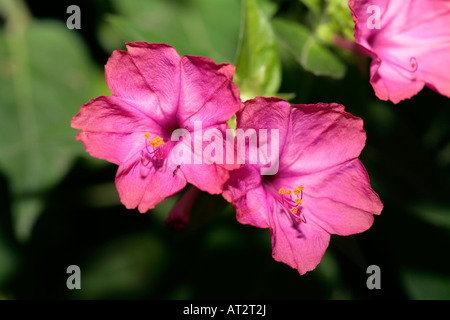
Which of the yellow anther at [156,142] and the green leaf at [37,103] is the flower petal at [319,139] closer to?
the yellow anther at [156,142]

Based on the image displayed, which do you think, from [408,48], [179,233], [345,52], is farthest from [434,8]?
[179,233]

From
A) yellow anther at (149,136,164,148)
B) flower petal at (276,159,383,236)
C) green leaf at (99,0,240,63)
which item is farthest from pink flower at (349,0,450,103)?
green leaf at (99,0,240,63)

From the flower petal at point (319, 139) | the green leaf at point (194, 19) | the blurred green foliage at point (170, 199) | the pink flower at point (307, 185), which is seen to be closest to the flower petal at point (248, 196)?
the pink flower at point (307, 185)

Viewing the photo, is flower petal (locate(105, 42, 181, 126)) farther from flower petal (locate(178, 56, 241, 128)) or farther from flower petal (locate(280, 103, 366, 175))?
flower petal (locate(280, 103, 366, 175))

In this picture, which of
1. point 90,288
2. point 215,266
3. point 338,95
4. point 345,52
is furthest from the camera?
point 90,288

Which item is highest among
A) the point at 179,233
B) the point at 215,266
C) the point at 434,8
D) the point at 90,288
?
the point at 434,8
